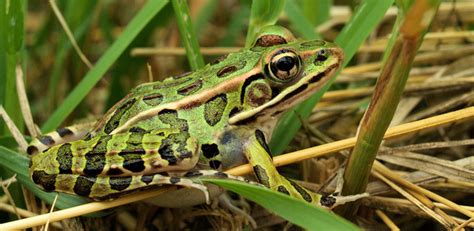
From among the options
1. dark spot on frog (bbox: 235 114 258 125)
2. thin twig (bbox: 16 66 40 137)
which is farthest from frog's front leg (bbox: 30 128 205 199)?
thin twig (bbox: 16 66 40 137)

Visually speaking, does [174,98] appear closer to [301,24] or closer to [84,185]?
[84,185]

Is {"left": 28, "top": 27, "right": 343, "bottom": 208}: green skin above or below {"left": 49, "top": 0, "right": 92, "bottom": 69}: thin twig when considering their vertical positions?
below

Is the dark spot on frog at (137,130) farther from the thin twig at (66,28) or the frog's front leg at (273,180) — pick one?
the thin twig at (66,28)

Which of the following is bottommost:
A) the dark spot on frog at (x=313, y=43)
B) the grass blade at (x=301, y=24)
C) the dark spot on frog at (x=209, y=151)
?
the dark spot on frog at (x=209, y=151)

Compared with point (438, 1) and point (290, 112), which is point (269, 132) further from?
point (438, 1)

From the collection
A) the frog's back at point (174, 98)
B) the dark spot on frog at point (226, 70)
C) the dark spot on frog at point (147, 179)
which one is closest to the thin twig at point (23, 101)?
the frog's back at point (174, 98)

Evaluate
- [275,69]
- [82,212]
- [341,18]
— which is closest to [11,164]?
[82,212]

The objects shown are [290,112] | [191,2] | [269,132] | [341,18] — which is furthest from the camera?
[191,2]

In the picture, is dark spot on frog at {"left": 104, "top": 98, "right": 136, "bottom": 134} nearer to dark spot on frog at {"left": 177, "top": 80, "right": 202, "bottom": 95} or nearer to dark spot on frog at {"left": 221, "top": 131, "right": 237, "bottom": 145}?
dark spot on frog at {"left": 177, "top": 80, "right": 202, "bottom": 95}
